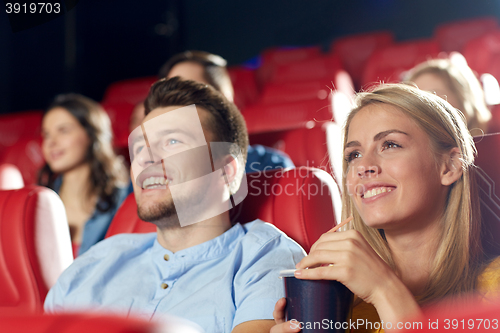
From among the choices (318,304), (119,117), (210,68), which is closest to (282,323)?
(318,304)

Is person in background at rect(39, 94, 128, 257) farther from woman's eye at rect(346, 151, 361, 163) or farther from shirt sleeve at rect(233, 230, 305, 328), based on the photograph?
woman's eye at rect(346, 151, 361, 163)

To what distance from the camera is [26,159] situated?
69.4 inches

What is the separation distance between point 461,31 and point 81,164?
1.94 meters

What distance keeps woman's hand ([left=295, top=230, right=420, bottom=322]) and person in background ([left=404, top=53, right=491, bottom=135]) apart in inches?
22.6

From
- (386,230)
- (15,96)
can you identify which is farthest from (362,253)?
(15,96)

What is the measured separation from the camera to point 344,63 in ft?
9.06

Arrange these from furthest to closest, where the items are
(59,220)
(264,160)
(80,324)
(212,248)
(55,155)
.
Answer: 1. (55,155)
2. (264,160)
3. (59,220)
4. (212,248)
5. (80,324)

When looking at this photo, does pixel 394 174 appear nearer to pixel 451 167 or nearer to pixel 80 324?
pixel 451 167

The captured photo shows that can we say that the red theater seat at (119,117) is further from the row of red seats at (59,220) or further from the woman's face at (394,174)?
the woman's face at (394,174)

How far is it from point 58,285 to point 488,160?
0.72m

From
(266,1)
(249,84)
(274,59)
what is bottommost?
(249,84)

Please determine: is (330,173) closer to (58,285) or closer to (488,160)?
(488,160)

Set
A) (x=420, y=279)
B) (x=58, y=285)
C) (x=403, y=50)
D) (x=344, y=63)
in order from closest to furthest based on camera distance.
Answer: (x=420, y=279), (x=58, y=285), (x=403, y=50), (x=344, y=63)

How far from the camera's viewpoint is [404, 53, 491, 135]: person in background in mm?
1035
